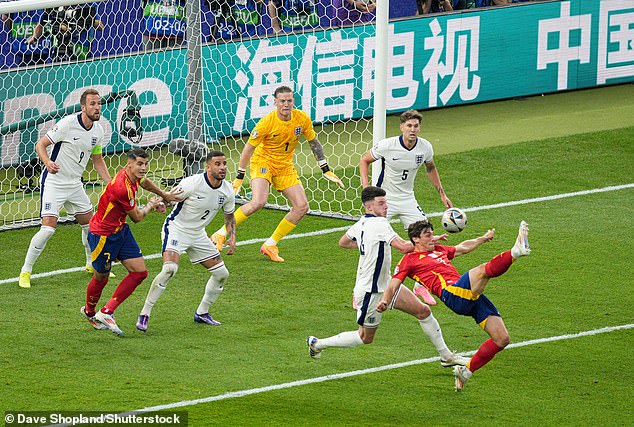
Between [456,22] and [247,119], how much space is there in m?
4.80

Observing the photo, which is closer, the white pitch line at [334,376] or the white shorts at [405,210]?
the white pitch line at [334,376]

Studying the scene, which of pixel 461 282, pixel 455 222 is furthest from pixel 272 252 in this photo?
pixel 461 282

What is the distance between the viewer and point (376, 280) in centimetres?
1073

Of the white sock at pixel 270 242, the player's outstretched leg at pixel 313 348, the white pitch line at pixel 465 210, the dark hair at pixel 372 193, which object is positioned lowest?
the white pitch line at pixel 465 210

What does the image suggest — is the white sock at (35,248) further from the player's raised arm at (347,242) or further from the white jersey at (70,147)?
the player's raised arm at (347,242)

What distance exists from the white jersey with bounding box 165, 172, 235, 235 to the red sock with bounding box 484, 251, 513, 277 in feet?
10.8

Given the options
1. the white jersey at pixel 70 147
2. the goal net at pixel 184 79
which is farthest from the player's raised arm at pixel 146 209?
the goal net at pixel 184 79

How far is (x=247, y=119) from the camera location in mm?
19156

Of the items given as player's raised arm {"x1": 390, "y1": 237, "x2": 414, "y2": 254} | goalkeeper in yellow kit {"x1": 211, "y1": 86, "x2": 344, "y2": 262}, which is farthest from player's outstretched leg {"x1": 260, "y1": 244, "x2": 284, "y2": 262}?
player's raised arm {"x1": 390, "y1": 237, "x2": 414, "y2": 254}

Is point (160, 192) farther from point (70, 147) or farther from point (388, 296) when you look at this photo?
point (388, 296)

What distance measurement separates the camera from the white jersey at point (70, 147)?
1393 centimetres

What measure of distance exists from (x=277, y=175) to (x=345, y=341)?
4.60 meters

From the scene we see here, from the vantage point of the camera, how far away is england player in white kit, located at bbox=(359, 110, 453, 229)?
1387cm

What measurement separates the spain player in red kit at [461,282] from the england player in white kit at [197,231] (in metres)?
2.31
